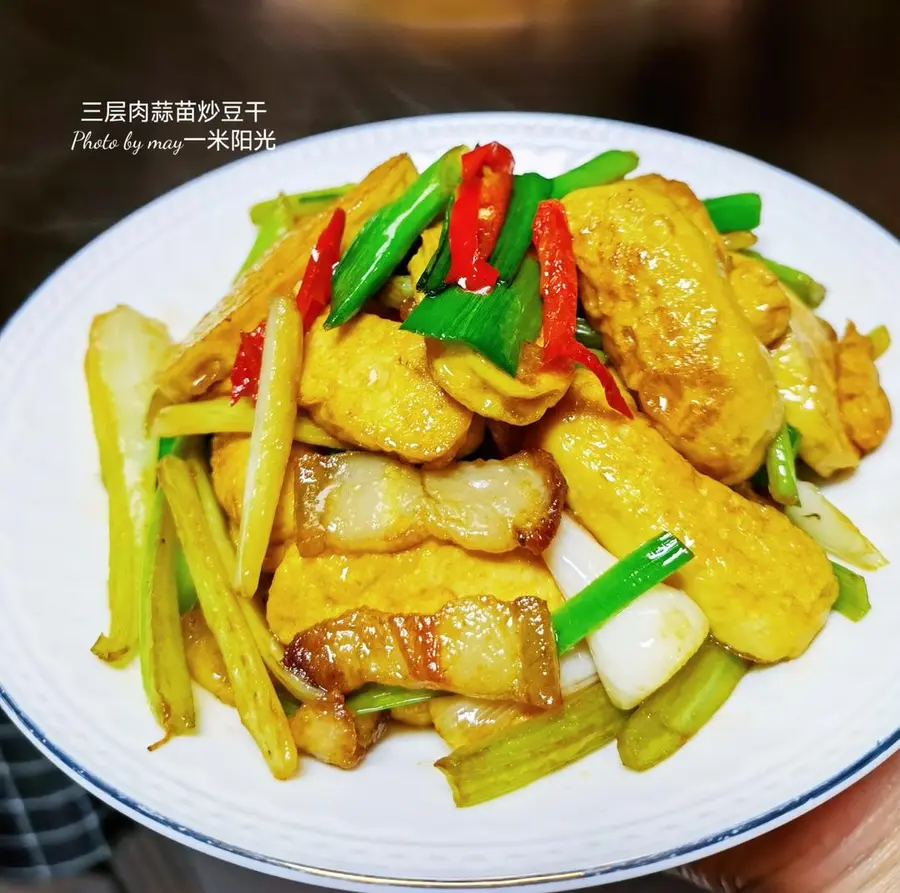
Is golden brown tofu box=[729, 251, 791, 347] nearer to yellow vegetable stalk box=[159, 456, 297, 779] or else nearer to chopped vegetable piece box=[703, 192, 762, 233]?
chopped vegetable piece box=[703, 192, 762, 233]

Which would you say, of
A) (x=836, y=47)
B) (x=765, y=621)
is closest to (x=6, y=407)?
(x=765, y=621)

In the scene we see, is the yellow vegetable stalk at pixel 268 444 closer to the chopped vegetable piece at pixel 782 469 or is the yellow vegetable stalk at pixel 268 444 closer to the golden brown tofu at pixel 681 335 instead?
the golden brown tofu at pixel 681 335

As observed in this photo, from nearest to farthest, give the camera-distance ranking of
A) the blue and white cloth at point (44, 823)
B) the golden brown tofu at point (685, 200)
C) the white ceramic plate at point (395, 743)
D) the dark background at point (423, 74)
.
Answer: the white ceramic plate at point (395, 743) → the blue and white cloth at point (44, 823) → the golden brown tofu at point (685, 200) → the dark background at point (423, 74)

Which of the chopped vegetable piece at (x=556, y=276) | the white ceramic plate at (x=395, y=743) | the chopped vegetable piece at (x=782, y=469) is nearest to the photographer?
the white ceramic plate at (x=395, y=743)

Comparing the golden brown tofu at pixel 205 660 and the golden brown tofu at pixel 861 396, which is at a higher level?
the golden brown tofu at pixel 861 396

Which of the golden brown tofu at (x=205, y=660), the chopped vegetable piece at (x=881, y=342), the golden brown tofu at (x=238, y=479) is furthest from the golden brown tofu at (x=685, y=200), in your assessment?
the golden brown tofu at (x=205, y=660)

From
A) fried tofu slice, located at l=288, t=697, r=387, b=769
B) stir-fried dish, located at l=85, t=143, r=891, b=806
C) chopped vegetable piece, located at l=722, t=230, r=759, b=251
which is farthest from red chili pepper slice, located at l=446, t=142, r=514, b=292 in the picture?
fried tofu slice, located at l=288, t=697, r=387, b=769
